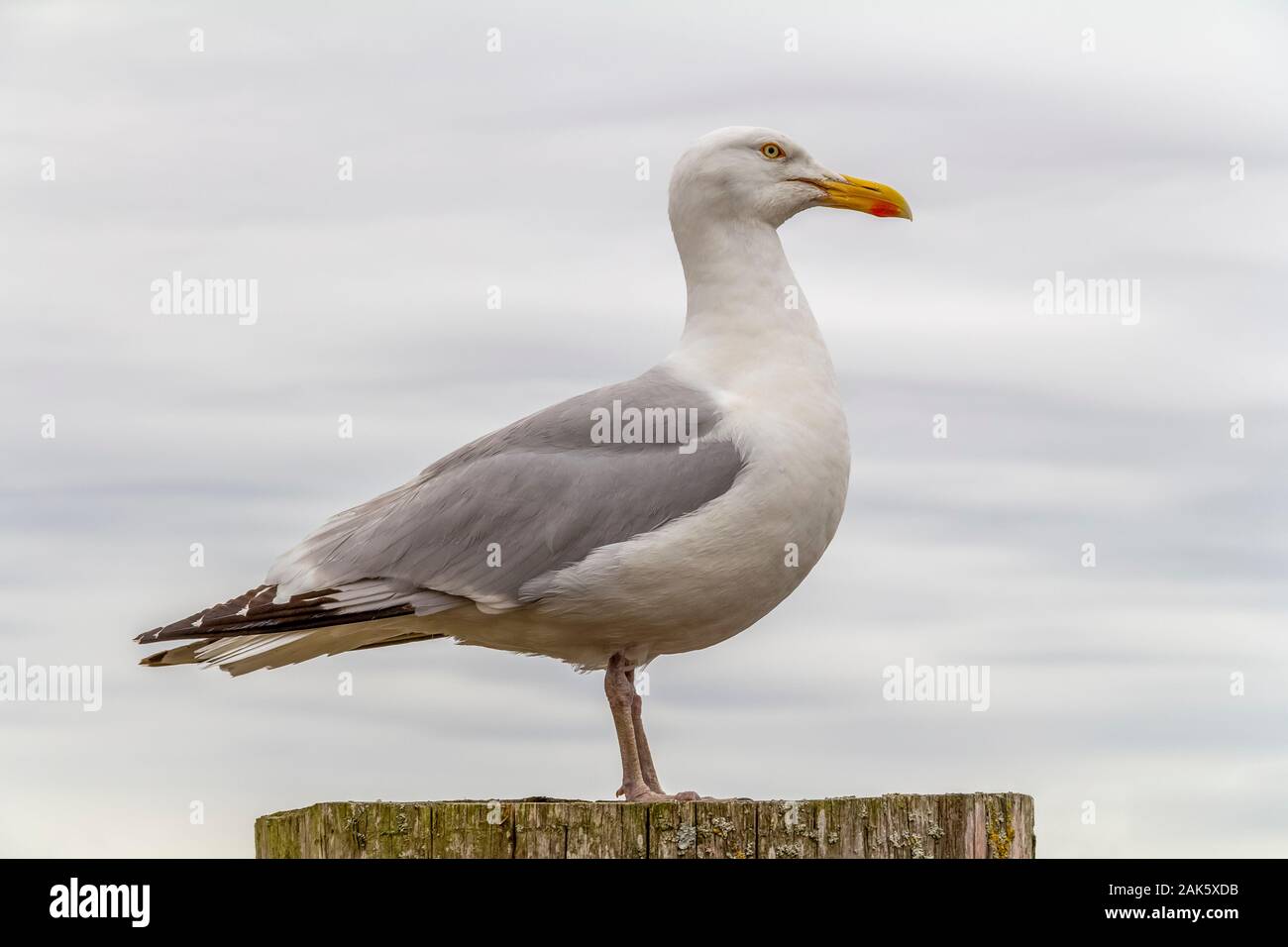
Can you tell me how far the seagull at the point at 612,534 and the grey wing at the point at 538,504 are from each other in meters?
0.01

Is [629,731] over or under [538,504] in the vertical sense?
under

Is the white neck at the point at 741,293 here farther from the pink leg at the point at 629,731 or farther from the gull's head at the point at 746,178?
the pink leg at the point at 629,731

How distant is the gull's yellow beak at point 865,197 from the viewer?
33.3 feet

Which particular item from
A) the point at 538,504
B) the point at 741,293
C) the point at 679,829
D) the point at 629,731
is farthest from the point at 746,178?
the point at 679,829

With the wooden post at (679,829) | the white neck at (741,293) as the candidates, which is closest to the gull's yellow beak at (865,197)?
the white neck at (741,293)

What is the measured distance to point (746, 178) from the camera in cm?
997

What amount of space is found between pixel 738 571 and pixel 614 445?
3.22 ft

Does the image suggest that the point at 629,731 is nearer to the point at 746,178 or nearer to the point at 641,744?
the point at 641,744

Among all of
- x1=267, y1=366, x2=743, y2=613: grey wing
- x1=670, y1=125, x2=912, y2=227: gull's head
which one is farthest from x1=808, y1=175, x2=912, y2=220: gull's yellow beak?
x1=267, y1=366, x2=743, y2=613: grey wing

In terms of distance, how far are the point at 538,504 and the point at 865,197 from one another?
2.86m

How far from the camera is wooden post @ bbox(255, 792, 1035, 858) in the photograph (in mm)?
7098
